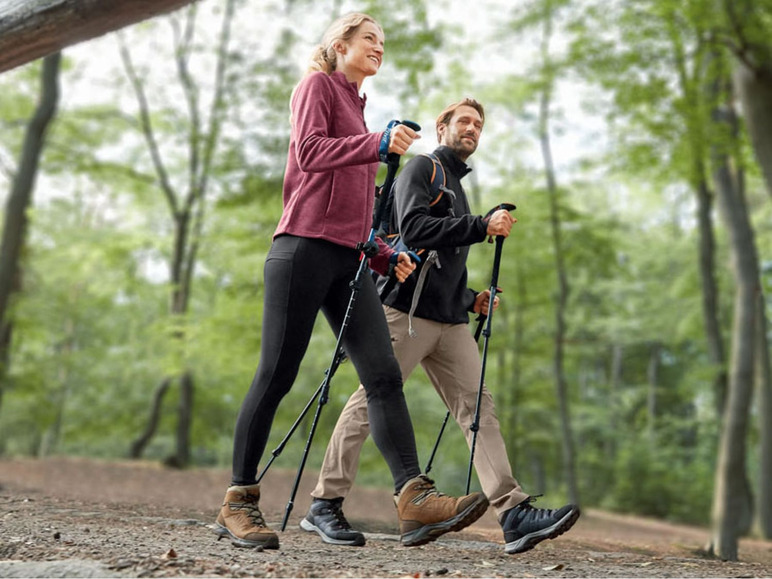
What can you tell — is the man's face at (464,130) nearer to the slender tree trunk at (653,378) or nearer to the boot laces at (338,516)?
the boot laces at (338,516)

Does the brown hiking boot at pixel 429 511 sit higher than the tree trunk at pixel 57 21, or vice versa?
the tree trunk at pixel 57 21

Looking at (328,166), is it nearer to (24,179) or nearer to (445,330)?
(445,330)

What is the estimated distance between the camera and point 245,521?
365cm

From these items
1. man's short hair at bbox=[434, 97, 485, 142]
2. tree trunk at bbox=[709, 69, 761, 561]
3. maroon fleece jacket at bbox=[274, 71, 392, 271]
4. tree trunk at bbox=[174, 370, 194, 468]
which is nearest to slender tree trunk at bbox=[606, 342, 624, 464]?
tree trunk at bbox=[174, 370, 194, 468]

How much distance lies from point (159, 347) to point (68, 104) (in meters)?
7.30

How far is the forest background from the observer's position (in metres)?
12.5

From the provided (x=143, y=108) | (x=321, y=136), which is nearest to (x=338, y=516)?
(x=321, y=136)

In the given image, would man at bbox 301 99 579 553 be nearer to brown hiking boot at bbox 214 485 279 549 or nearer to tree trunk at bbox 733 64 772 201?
brown hiking boot at bbox 214 485 279 549

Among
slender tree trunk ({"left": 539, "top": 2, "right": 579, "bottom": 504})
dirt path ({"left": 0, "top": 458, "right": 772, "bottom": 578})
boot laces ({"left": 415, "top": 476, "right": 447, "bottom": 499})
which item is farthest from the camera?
slender tree trunk ({"left": 539, "top": 2, "right": 579, "bottom": 504})

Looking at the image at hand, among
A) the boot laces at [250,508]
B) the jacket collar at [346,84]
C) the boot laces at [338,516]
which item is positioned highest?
the jacket collar at [346,84]

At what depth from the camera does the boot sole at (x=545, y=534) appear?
12.1 ft

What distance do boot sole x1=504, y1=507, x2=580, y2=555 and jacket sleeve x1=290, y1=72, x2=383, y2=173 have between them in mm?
1750

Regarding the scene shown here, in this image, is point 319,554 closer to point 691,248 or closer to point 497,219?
point 497,219

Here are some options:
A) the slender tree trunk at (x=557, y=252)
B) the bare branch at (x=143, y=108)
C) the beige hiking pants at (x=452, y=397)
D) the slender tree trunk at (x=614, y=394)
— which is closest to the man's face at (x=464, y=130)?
the beige hiking pants at (x=452, y=397)
